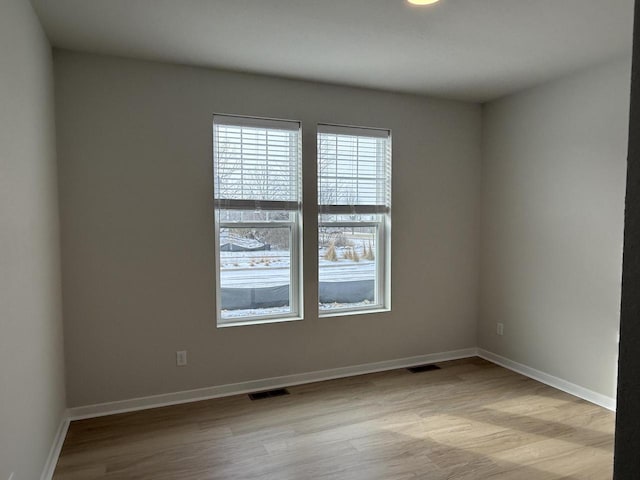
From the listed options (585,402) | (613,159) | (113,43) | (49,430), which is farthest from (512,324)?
(113,43)

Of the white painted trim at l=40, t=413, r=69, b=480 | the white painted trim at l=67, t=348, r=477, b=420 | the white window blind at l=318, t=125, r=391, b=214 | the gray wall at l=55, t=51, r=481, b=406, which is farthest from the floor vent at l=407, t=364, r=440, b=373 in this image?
the white painted trim at l=40, t=413, r=69, b=480

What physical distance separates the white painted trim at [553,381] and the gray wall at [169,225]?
3.36 ft

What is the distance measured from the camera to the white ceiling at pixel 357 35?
237 centimetres

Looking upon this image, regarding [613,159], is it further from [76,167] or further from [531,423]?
[76,167]

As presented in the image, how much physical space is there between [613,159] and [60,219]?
12.9ft

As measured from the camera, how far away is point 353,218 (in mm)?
3949

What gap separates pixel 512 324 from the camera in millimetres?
4082

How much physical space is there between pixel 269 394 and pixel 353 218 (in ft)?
5.47

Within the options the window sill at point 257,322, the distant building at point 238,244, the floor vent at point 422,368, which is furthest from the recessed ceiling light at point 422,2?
the floor vent at point 422,368

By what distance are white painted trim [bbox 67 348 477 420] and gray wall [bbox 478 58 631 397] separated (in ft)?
2.53

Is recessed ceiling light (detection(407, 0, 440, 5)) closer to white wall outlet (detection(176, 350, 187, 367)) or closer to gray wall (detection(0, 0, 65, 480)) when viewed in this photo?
gray wall (detection(0, 0, 65, 480))

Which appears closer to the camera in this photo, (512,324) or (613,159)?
(613,159)

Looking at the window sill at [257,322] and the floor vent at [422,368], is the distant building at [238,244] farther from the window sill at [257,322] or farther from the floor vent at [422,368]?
the floor vent at [422,368]

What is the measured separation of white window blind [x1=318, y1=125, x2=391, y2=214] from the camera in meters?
3.79
